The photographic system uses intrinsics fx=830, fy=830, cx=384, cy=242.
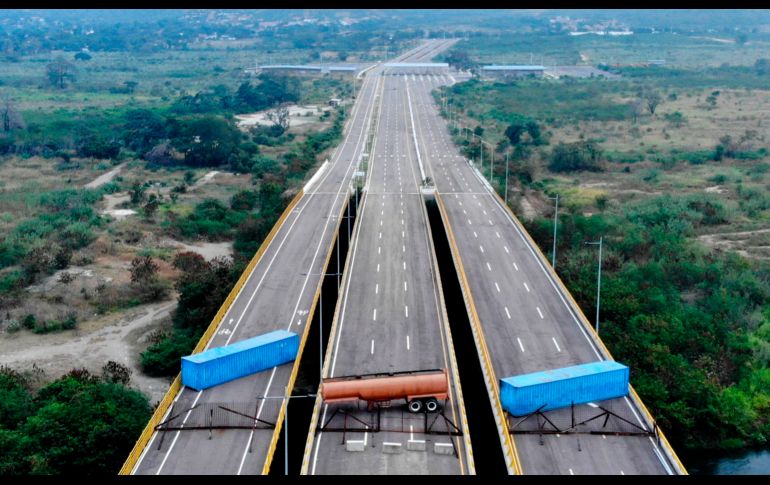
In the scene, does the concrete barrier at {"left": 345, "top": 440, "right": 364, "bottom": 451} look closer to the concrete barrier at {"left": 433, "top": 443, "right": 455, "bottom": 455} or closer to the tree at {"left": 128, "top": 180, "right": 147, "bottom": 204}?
the concrete barrier at {"left": 433, "top": 443, "right": 455, "bottom": 455}

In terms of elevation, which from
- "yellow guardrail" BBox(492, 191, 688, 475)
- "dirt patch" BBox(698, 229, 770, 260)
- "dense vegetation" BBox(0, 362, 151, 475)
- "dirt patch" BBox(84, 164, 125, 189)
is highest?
"yellow guardrail" BBox(492, 191, 688, 475)

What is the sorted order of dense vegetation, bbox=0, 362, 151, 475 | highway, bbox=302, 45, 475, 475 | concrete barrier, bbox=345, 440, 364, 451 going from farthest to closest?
1. dense vegetation, bbox=0, 362, 151, 475
2. concrete barrier, bbox=345, 440, 364, 451
3. highway, bbox=302, 45, 475, 475

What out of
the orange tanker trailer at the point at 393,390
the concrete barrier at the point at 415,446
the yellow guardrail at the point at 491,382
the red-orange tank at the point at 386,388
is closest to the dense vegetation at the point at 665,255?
the yellow guardrail at the point at 491,382

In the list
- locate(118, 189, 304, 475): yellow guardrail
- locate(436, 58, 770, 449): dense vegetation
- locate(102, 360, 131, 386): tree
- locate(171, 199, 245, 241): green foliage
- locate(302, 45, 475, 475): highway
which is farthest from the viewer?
locate(171, 199, 245, 241): green foliage

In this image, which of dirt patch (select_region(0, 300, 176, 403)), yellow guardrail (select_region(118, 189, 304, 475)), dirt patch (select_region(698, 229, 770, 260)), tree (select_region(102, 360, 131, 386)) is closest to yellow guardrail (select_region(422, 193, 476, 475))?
yellow guardrail (select_region(118, 189, 304, 475))

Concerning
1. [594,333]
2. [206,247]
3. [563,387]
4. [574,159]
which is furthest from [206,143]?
[563,387]

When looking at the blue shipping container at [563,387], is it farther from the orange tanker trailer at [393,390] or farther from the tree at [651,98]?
the tree at [651,98]

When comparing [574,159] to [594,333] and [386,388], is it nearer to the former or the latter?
[594,333]
